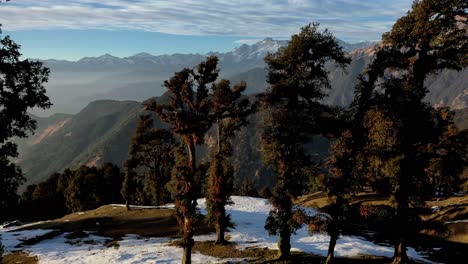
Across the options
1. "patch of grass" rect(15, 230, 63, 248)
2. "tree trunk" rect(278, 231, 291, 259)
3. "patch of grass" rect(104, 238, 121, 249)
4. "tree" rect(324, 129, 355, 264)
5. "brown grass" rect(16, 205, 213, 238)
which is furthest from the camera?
"brown grass" rect(16, 205, 213, 238)

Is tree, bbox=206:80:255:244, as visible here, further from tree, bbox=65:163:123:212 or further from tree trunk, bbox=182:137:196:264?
tree, bbox=65:163:123:212

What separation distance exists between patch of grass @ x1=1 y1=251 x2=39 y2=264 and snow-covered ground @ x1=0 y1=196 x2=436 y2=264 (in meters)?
0.68

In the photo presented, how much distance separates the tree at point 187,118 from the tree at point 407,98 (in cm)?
1149

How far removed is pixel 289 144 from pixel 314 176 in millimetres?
2999

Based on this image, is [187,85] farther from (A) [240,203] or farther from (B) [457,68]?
(A) [240,203]

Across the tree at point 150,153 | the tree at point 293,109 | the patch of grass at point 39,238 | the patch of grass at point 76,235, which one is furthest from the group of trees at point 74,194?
the tree at point 293,109

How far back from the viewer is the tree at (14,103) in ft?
73.5

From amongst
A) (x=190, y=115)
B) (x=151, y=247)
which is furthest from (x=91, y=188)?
(x=190, y=115)

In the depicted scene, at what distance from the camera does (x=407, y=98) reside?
26.8m

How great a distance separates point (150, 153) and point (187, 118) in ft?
121

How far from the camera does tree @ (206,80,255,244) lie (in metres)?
33.2

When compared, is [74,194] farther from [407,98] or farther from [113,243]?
[407,98]

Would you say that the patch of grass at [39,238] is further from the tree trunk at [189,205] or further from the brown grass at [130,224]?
the tree trunk at [189,205]

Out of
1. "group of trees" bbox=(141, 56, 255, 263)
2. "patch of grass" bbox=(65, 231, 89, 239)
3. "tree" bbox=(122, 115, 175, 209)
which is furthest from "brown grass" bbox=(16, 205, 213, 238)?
"group of trees" bbox=(141, 56, 255, 263)
